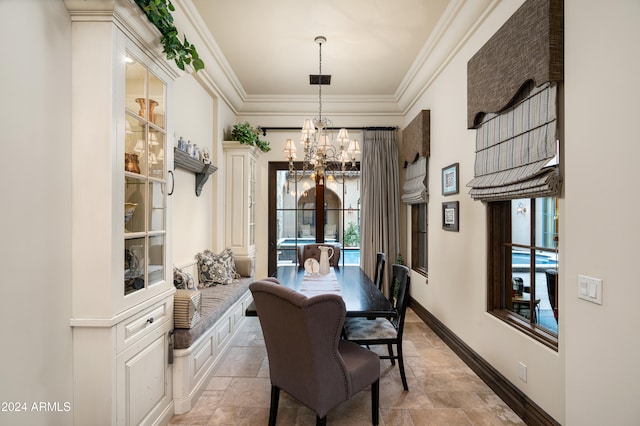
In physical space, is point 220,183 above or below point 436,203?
above

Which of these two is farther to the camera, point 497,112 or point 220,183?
point 220,183

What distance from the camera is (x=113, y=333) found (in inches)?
63.8

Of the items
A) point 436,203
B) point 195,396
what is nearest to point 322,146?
point 436,203

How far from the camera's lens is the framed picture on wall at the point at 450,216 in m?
3.27

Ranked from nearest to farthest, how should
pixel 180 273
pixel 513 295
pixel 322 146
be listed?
pixel 513 295, pixel 180 273, pixel 322 146

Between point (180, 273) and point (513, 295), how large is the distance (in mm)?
2809

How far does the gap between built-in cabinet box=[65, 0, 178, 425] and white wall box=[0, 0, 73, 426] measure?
50 mm

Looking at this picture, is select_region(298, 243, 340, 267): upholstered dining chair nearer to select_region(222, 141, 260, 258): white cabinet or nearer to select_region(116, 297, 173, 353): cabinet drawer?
select_region(222, 141, 260, 258): white cabinet

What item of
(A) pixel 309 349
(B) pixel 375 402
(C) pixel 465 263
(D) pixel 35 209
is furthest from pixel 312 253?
(D) pixel 35 209

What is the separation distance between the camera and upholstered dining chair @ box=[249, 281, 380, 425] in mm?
1653

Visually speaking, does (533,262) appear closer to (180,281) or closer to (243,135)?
(180,281)

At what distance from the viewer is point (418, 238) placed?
4855mm

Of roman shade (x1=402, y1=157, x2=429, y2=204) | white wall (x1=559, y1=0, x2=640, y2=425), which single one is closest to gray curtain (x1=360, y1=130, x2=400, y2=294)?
roman shade (x1=402, y1=157, x2=429, y2=204)

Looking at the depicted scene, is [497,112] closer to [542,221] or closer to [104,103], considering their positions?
[542,221]
